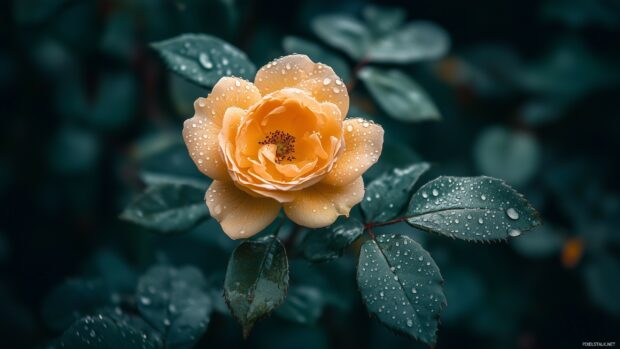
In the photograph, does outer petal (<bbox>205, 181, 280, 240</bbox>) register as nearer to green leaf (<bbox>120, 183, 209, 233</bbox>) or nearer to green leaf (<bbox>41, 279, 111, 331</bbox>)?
green leaf (<bbox>120, 183, 209, 233</bbox>)

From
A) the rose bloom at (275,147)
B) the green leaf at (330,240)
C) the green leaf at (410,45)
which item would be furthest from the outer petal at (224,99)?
the green leaf at (410,45)

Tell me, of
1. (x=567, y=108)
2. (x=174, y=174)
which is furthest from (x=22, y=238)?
(x=567, y=108)

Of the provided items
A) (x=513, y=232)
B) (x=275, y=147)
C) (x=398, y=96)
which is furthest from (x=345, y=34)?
(x=513, y=232)

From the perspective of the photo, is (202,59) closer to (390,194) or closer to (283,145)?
(283,145)

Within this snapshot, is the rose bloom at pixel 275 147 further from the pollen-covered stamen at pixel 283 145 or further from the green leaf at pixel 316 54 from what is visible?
the green leaf at pixel 316 54

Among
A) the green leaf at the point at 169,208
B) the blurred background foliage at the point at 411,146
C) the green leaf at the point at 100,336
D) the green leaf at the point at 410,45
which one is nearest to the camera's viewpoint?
the green leaf at the point at 100,336

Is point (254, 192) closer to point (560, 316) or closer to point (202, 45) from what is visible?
point (202, 45)
